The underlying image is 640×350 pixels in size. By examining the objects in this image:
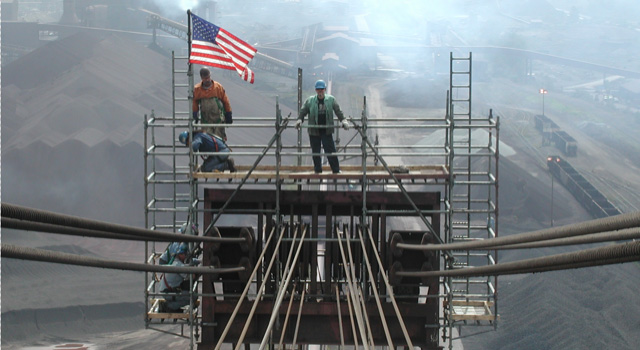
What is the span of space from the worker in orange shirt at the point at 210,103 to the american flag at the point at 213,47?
66cm

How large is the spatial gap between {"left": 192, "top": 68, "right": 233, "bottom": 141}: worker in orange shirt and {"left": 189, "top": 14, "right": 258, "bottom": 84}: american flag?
0.66 metres

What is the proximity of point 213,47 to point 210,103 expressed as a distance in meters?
1.21

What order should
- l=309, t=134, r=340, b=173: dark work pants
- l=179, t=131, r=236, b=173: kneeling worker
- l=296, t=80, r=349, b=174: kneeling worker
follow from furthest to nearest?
l=179, t=131, r=236, b=173: kneeling worker, l=309, t=134, r=340, b=173: dark work pants, l=296, t=80, r=349, b=174: kneeling worker

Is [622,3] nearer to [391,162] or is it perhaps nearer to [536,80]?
[536,80]

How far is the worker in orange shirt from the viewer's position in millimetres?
15500

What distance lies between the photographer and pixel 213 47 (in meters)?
14.7

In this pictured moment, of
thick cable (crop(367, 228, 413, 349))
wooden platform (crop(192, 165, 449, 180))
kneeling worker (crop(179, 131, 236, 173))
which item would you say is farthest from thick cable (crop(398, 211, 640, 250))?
kneeling worker (crop(179, 131, 236, 173))

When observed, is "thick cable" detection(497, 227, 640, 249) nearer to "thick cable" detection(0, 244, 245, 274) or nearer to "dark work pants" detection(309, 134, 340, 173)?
"thick cable" detection(0, 244, 245, 274)

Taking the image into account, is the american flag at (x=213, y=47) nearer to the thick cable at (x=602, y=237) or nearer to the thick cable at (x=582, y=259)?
the thick cable at (x=582, y=259)

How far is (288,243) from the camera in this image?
50.2 feet

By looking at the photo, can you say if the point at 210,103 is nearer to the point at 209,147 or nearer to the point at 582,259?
the point at 209,147

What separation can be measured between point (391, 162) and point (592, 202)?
1168cm

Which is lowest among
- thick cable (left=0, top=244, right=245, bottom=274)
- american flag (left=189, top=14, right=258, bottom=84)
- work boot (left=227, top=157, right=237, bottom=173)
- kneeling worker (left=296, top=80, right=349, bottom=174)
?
thick cable (left=0, top=244, right=245, bottom=274)

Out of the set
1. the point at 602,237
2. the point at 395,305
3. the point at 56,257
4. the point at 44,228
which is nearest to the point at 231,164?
the point at 395,305
